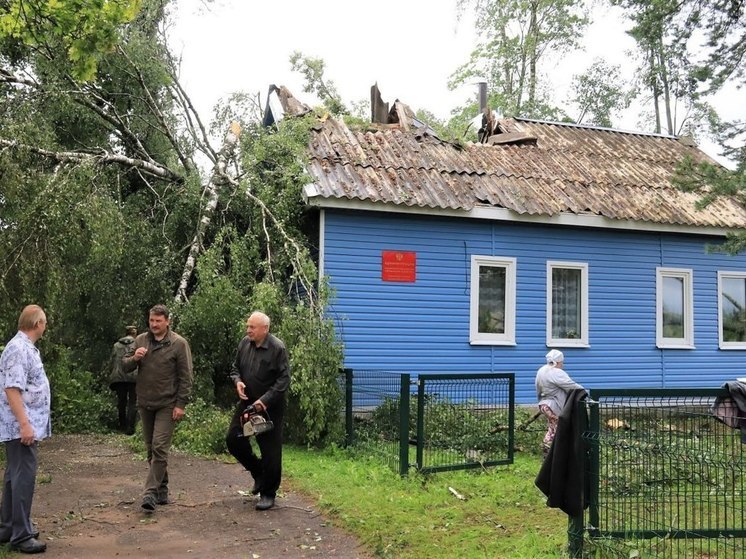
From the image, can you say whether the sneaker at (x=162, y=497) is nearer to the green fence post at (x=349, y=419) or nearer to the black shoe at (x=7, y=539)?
the black shoe at (x=7, y=539)

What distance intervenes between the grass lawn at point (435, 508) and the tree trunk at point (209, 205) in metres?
3.78

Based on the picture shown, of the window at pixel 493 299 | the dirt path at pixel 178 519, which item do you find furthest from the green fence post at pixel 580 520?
the window at pixel 493 299

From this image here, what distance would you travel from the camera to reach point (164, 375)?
6.78 meters

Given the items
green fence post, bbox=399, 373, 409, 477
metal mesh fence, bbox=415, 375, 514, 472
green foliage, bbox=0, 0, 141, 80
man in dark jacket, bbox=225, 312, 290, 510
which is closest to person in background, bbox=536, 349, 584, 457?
metal mesh fence, bbox=415, 375, 514, 472

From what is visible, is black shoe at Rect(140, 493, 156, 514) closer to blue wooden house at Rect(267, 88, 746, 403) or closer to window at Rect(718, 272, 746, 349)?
A: blue wooden house at Rect(267, 88, 746, 403)

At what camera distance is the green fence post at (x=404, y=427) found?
26.5 feet

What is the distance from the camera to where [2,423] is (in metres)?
5.33

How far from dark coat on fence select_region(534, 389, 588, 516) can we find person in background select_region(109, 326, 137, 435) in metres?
7.32

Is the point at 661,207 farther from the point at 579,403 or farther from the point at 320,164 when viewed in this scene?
the point at 579,403

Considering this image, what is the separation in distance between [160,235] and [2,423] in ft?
23.6

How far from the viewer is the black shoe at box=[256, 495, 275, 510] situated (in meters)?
6.73

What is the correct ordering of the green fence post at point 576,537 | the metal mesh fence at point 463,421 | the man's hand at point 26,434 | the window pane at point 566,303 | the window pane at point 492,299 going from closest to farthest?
the green fence post at point 576,537 → the man's hand at point 26,434 → the metal mesh fence at point 463,421 → the window pane at point 492,299 → the window pane at point 566,303

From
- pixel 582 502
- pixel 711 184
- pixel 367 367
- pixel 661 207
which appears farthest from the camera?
pixel 661 207

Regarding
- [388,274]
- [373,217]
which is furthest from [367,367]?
[373,217]
